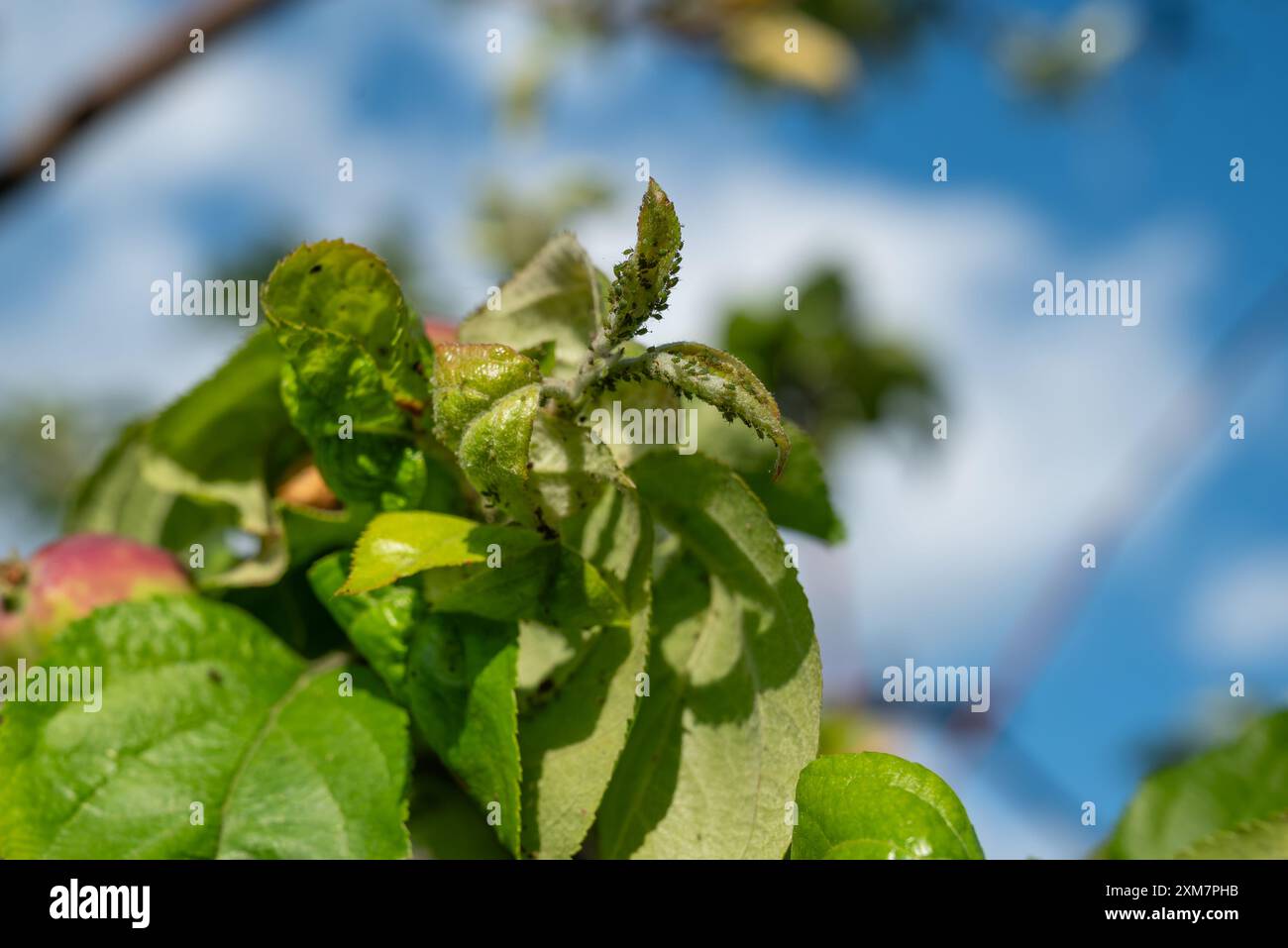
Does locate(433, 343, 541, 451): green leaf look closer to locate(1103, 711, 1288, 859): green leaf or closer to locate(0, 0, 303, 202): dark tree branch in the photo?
locate(1103, 711, 1288, 859): green leaf

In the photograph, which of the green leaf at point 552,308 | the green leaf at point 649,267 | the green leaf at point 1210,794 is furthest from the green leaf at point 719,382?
the green leaf at point 1210,794

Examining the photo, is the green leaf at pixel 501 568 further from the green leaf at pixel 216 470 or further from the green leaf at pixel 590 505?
the green leaf at pixel 216 470

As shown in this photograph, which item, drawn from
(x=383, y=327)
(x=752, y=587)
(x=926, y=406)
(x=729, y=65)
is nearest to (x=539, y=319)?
(x=383, y=327)

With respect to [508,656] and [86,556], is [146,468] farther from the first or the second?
[508,656]

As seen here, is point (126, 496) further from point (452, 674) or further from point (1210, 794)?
point (1210, 794)

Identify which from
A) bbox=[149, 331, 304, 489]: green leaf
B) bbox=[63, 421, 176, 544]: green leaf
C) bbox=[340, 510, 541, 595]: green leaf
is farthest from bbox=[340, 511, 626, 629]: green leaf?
bbox=[63, 421, 176, 544]: green leaf

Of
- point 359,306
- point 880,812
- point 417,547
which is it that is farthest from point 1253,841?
point 359,306
